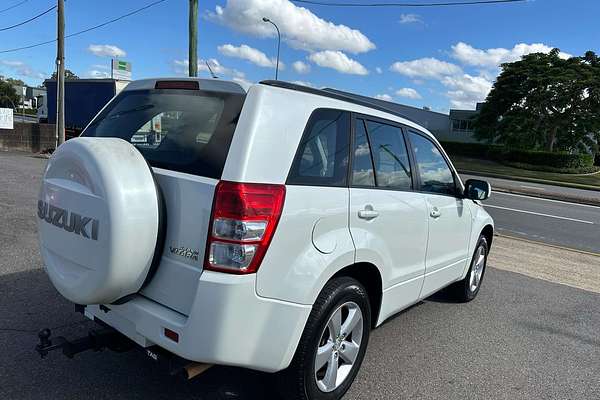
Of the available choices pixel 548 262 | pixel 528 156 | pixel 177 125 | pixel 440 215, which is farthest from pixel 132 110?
pixel 528 156

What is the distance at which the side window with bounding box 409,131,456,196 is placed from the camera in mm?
3727

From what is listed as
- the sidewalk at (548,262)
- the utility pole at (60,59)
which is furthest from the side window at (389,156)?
the utility pole at (60,59)

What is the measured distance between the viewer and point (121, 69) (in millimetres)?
42594

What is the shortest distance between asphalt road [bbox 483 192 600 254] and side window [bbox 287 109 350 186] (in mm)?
8011

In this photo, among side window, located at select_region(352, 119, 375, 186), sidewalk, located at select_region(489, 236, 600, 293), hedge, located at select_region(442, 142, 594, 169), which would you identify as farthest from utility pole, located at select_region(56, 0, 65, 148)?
hedge, located at select_region(442, 142, 594, 169)

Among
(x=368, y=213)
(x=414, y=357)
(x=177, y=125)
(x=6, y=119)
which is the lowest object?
(x=414, y=357)

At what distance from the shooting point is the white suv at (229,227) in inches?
87.6

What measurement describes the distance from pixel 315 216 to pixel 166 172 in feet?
2.65

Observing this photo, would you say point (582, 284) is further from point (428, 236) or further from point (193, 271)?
point (193, 271)

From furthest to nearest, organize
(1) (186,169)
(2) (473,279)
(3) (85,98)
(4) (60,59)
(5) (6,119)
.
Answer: (3) (85,98)
(5) (6,119)
(4) (60,59)
(2) (473,279)
(1) (186,169)

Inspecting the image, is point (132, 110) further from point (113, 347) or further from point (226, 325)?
point (226, 325)

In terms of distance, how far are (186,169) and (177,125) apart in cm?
41

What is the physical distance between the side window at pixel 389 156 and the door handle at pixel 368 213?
25 centimetres

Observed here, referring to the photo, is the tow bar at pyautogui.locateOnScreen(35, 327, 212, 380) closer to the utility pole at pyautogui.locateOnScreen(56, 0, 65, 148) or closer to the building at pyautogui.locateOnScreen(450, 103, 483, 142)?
the utility pole at pyautogui.locateOnScreen(56, 0, 65, 148)
